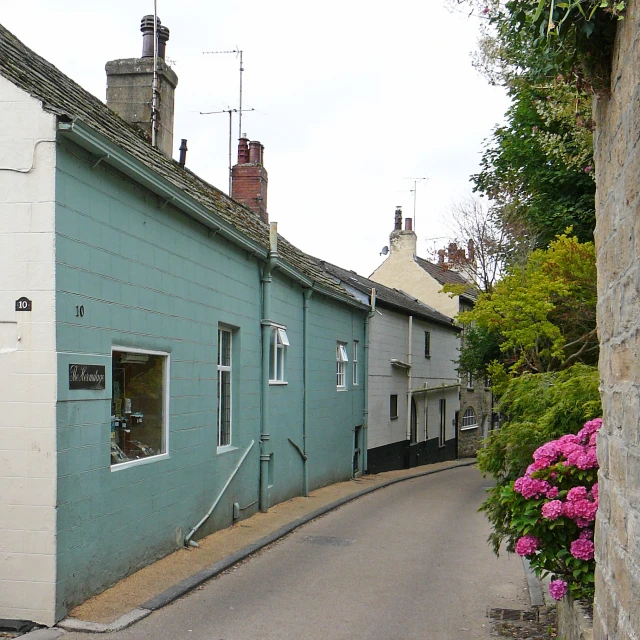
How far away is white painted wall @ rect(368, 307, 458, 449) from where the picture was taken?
26.2 metres

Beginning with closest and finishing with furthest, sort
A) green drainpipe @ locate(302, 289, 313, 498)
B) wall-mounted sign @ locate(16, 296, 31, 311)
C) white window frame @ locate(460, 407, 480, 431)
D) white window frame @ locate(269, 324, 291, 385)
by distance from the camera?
wall-mounted sign @ locate(16, 296, 31, 311), white window frame @ locate(269, 324, 291, 385), green drainpipe @ locate(302, 289, 313, 498), white window frame @ locate(460, 407, 480, 431)

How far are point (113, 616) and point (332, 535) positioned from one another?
6191mm

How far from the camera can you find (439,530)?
14.6 meters

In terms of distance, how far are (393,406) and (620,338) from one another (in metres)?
25.0

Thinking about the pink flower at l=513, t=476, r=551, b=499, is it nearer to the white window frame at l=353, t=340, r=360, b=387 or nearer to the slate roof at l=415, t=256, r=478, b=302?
the white window frame at l=353, t=340, r=360, b=387

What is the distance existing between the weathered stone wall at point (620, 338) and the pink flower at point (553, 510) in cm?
99

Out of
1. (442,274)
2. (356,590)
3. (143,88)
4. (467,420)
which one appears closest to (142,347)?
(356,590)

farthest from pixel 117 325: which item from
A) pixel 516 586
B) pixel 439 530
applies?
pixel 439 530

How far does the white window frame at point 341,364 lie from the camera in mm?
22062

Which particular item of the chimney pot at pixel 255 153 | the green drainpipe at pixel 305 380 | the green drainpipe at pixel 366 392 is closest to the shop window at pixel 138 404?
the green drainpipe at pixel 305 380

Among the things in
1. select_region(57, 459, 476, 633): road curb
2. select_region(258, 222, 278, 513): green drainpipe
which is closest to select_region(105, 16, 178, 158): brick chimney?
select_region(258, 222, 278, 513): green drainpipe

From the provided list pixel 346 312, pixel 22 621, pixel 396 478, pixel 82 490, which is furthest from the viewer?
pixel 396 478

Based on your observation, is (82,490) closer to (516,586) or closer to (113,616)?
(113,616)

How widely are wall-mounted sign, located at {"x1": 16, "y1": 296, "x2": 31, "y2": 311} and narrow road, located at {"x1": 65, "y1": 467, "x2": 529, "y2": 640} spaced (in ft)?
9.59
